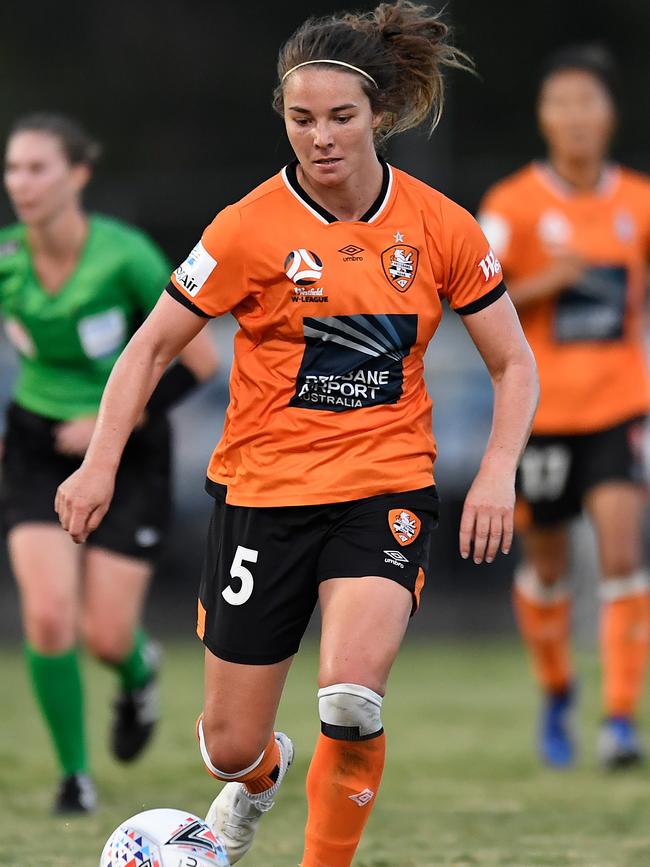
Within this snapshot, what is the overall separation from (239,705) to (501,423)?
1002 mm

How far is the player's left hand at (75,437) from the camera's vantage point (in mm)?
6000

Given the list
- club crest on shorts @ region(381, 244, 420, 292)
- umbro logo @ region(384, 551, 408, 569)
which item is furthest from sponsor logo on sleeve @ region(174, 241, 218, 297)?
umbro logo @ region(384, 551, 408, 569)

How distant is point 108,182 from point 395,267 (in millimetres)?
9385

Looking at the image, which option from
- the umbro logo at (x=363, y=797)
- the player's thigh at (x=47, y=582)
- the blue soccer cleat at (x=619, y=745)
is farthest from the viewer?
the blue soccer cleat at (x=619, y=745)

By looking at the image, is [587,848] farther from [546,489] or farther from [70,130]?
[70,130]

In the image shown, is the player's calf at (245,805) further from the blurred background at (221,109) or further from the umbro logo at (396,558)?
the blurred background at (221,109)

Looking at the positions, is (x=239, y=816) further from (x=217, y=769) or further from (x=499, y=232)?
(x=499, y=232)

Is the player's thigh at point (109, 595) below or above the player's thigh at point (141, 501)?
below

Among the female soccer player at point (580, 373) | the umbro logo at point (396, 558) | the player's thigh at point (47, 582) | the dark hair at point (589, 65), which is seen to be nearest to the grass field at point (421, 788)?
the female soccer player at point (580, 373)

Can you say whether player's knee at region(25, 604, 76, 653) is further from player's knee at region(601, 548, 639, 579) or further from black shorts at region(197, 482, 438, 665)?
player's knee at region(601, 548, 639, 579)

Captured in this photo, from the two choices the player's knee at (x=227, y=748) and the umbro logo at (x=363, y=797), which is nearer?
the umbro logo at (x=363, y=797)

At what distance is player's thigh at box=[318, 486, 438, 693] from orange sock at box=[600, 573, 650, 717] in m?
2.91

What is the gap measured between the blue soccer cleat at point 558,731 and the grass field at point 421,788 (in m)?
0.08

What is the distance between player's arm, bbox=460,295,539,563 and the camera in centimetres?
416
